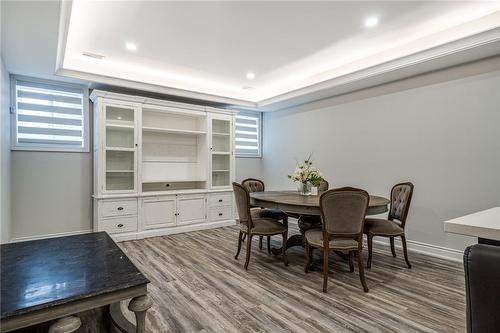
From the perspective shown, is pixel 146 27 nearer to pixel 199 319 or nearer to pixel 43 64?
pixel 43 64

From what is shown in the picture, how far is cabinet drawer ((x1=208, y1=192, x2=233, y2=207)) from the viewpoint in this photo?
520 cm

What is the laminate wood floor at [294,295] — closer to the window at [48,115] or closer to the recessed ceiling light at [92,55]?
the window at [48,115]

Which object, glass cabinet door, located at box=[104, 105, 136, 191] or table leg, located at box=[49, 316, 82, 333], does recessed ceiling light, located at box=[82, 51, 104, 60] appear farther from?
table leg, located at box=[49, 316, 82, 333]

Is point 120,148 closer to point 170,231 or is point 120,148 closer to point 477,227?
point 170,231

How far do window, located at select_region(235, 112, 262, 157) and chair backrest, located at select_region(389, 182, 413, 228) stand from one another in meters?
3.44

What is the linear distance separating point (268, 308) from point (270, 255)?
137 cm

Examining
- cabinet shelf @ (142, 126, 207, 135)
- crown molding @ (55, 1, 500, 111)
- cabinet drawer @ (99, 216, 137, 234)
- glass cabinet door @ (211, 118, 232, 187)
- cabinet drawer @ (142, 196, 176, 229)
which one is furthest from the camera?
glass cabinet door @ (211, 118, 232, 187)

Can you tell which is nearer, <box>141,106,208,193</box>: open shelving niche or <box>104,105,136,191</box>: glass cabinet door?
<box>104,105,136,191</box>: glass cabinet door

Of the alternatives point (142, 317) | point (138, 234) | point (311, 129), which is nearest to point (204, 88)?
point (311, 129)

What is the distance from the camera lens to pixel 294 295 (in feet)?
8.09

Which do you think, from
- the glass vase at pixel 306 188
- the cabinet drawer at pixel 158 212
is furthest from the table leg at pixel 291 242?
the cabinet drawer at pixel 158 212

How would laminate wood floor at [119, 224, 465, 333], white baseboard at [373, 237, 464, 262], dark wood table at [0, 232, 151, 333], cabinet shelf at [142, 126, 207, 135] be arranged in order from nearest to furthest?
1. dark wood table at [0, 232, 151, 333]
2. laminate wood floor at [119, 224, 465, 333]
3. white baseboard at [373, 237, 464, 262]
4. cabinet shelf at [142, 126, 207, 135]

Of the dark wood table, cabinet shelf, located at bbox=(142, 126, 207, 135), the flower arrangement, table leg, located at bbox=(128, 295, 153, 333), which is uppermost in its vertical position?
cabinet shelf, located at bbox=(142, 126, 207, 135)

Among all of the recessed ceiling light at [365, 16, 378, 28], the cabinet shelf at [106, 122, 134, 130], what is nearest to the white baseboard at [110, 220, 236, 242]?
the cabinet shelf at [106, 122, 134, 130]
